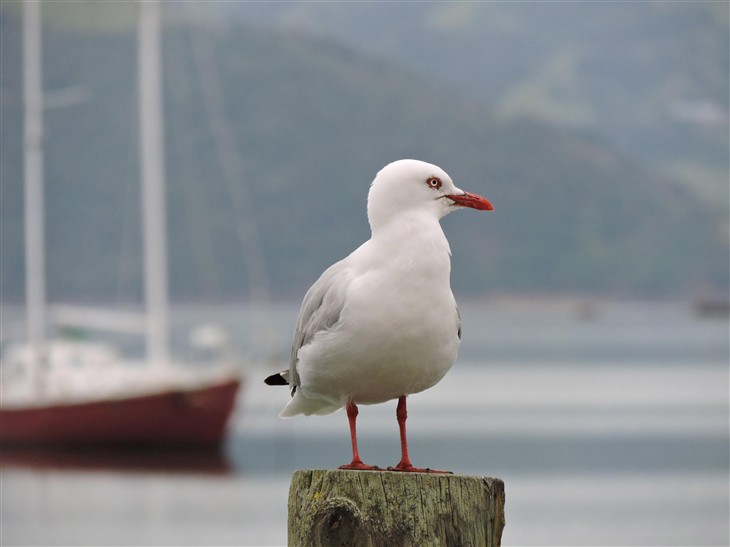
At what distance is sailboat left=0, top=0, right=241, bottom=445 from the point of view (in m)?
29.6

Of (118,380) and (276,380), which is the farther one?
(118,380)

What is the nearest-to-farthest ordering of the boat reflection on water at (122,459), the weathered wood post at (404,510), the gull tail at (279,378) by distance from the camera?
the weathered wood post at (404,510) → the gull tail at (279,378) → the boat reflection on water at (122,459)

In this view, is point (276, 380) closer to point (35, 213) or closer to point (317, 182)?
point (35, 213)

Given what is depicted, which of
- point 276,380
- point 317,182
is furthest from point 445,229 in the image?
point 276,380

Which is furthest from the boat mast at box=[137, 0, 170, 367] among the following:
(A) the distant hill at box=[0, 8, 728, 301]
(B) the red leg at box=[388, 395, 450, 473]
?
(A) the distant hill at box=[0, 8, 728, 301]

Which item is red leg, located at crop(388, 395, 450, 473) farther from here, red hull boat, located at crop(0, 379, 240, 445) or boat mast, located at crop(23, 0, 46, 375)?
boat mast, located at crop(23, 0, 46, 375)

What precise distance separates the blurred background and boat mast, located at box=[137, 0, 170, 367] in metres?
1.58

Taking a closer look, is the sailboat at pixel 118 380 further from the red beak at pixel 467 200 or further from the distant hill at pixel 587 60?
the distant hill at pixel 587 60

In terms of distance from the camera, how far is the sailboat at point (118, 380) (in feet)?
97.2

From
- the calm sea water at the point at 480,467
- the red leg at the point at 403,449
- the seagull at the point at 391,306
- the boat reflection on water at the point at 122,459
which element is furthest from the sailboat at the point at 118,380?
the seagull at the point at 391,306

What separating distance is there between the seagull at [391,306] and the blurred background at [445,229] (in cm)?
1535

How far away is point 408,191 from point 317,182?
122 metres

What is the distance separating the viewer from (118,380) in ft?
97.9

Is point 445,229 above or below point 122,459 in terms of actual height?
above
